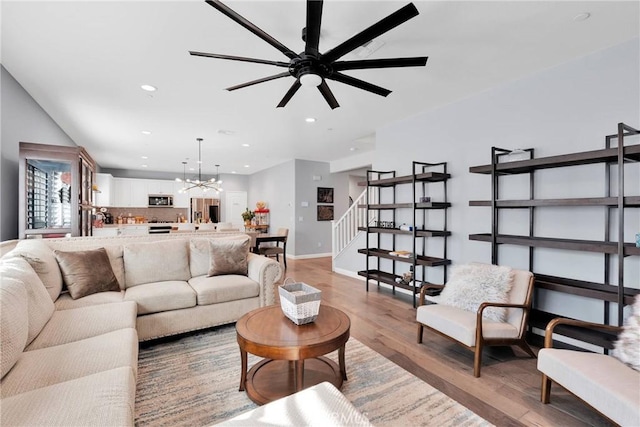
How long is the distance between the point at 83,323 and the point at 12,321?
0.64 m

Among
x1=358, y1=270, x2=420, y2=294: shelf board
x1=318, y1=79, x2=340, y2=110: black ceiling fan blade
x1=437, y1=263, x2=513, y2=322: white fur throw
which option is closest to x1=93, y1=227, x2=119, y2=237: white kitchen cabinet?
x1=358, y1=270, x2=420, y2=294: shelf board

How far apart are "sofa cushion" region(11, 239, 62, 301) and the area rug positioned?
36.0 inches

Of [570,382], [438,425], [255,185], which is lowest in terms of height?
[438,425]

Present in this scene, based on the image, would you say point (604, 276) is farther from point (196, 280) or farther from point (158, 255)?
point (158, 255)

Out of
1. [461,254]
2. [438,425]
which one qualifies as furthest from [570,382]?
[461,254]

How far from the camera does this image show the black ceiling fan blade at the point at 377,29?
149 cm

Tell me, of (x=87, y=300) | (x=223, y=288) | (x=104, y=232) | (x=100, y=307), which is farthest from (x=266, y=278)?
(x=104, y=232)

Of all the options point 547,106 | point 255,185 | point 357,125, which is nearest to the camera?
point 547,106

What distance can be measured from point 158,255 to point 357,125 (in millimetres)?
3431

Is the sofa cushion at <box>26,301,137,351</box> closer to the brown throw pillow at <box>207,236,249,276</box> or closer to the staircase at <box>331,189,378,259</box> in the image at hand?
the brown throw pillow at <box>207,236,249,276</box>

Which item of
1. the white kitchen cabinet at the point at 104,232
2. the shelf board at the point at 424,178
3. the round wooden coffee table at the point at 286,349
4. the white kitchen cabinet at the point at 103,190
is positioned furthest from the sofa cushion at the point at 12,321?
the white kitchen cabinet at the point at 103,190

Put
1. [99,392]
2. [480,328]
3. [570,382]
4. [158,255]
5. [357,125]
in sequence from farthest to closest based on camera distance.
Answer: [357,125], [158,255], [480,328], [570,382], [99,392]

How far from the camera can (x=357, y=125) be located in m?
4.70

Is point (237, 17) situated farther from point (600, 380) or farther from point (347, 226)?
point (347, 226)
